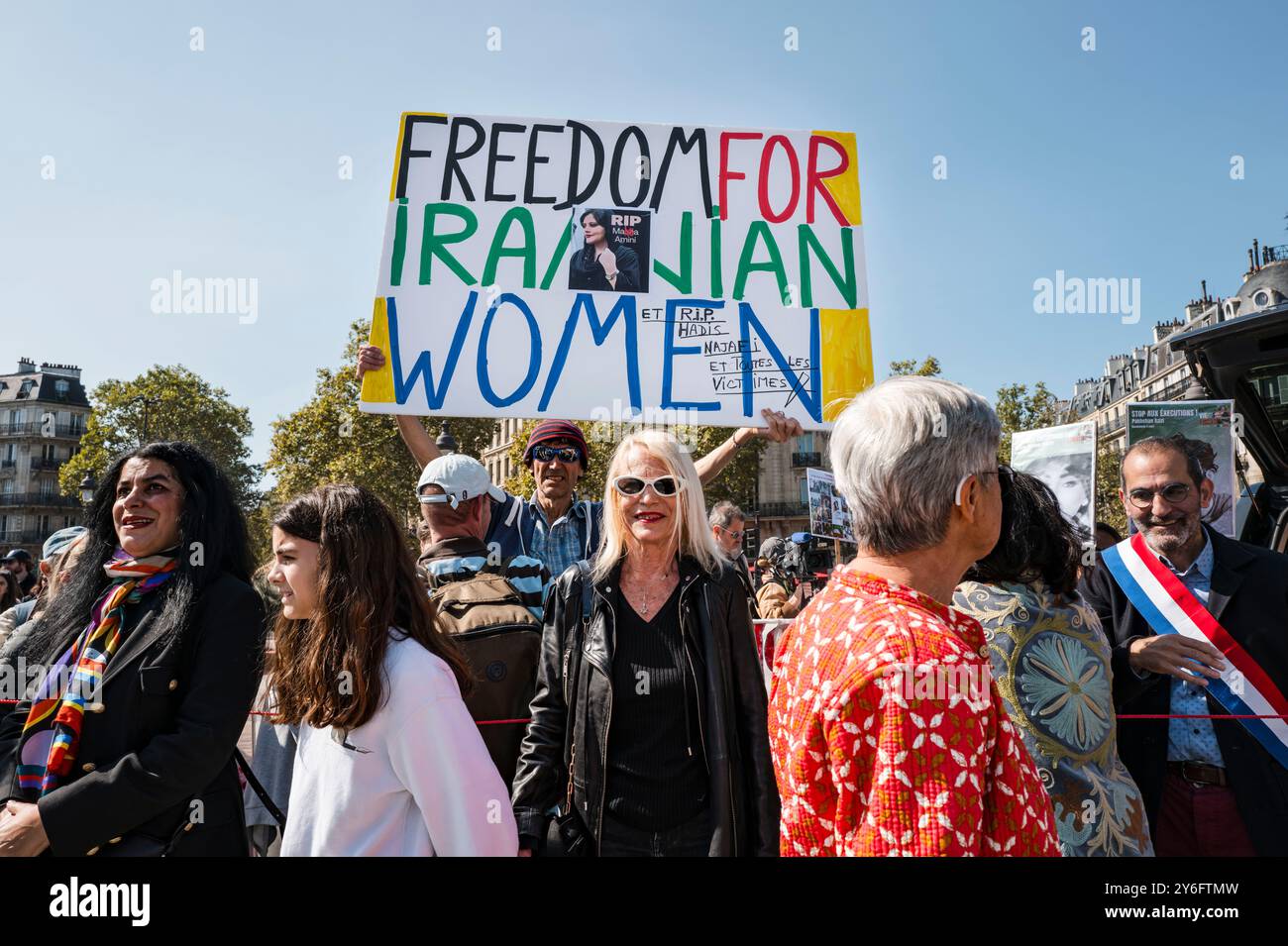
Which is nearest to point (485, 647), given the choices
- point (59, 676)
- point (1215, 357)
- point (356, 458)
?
point (59, 676)

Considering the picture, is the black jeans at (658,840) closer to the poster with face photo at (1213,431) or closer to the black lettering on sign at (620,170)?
the black lettering on sign at (620,170)

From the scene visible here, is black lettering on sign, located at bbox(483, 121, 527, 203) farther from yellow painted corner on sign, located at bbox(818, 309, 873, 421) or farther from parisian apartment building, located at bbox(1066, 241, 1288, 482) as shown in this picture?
parisian apartment building, located at bbox(1066, 241, 1288, 482)

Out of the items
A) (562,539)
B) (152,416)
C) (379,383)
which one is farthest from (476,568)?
(152,416)

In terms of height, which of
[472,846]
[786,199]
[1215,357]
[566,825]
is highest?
[786,199]

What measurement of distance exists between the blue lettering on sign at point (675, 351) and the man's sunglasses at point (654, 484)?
133 cm

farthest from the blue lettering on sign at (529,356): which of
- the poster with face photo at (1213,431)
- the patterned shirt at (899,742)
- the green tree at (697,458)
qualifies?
the green tree at (697,458)

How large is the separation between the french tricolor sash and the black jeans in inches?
70.8

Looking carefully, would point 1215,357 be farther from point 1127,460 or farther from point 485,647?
point 485,647

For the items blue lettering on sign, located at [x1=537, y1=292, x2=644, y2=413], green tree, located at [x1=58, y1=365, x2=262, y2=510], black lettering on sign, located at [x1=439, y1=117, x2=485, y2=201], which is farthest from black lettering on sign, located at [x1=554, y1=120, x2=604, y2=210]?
green tree, located at [x1=58, y1=365, x2=262, y2=510]

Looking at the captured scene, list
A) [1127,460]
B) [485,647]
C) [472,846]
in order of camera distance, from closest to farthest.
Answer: [472,846]
[485,647]
[1127,460]

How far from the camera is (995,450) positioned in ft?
5.46

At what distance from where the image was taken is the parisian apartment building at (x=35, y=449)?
8431 cm
